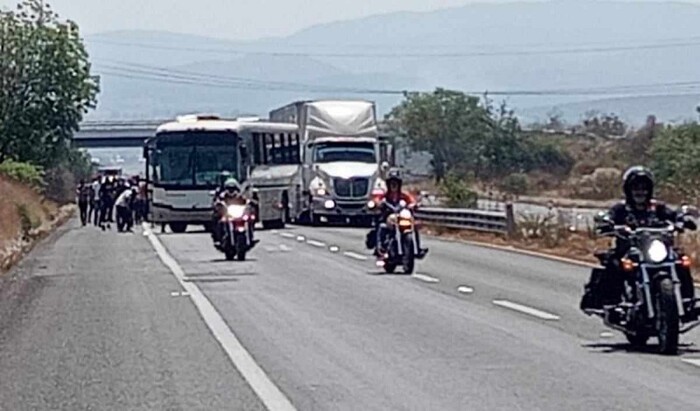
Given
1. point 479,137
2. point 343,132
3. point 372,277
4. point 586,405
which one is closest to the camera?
point 586,405

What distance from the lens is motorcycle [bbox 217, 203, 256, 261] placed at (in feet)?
103

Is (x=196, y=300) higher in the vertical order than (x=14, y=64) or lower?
lower

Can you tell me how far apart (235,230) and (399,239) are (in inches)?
221

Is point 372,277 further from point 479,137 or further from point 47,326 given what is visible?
point 479,137

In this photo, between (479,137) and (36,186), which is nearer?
(36,186)

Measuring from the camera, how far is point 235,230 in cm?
3148

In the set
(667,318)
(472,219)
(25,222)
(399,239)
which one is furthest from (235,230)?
(25,222)

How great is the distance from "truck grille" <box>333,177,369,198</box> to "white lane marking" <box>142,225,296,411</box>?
2615 cm

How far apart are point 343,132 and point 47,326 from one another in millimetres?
33517

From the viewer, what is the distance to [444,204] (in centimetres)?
5341

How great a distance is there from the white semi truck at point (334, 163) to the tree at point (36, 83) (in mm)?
36969

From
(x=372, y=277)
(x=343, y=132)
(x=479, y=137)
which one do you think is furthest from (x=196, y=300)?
(x=479, y=137)

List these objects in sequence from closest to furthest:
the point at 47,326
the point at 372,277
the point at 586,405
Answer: the point at 586,405
the point at 47,326
the point at 372,277

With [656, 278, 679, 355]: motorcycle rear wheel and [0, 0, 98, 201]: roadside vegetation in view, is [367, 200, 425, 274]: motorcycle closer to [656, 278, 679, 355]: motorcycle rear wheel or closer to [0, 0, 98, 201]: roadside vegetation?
[656, 278, 679, 355]: motorcycle rear wheel
